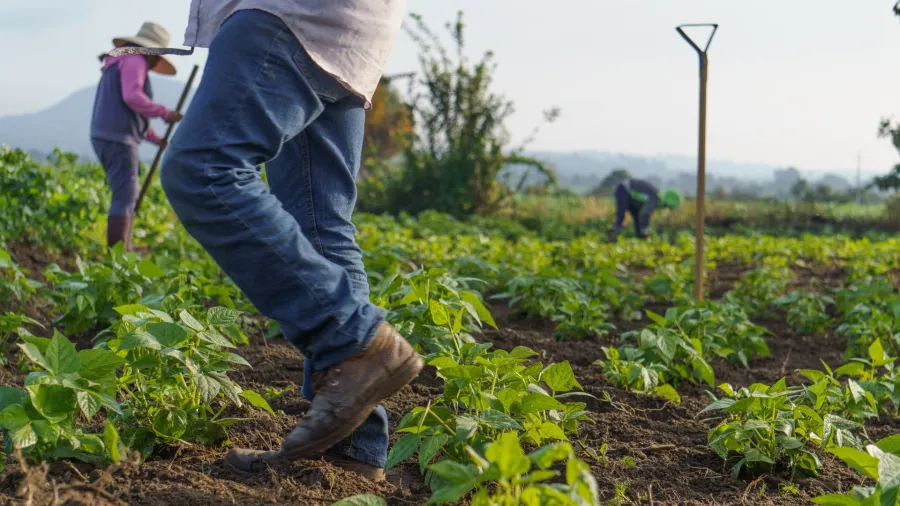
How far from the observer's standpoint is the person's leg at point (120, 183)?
253 inches

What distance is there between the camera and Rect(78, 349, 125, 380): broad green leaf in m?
1.88

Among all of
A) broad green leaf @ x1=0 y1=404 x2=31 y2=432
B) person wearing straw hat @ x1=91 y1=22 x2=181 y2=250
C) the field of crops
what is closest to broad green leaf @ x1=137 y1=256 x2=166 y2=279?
the field of crops

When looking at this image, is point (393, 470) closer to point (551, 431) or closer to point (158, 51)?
point (551, 431)

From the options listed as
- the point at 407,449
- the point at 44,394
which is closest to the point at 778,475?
the point at 407,449

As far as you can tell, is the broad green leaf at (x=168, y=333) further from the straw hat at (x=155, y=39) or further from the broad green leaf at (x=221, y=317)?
the straw hat at (x=155, y=39)

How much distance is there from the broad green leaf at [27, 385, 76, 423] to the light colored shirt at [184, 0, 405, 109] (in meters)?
0.84

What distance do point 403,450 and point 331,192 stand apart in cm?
64

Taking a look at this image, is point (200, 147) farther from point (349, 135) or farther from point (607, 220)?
point (607, 220)

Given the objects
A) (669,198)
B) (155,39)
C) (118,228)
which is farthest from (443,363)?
(669,198)

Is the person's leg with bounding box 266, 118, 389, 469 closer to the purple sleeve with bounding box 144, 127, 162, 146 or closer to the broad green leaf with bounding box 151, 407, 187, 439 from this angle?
the broad green leaf with bounding box 151, 407, 187, 439

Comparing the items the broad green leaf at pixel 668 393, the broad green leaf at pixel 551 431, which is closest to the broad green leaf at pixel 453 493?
the broad green leaf at pixel 551 431

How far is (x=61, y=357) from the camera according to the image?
183 centimetres

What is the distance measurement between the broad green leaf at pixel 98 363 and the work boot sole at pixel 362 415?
17.0 inches

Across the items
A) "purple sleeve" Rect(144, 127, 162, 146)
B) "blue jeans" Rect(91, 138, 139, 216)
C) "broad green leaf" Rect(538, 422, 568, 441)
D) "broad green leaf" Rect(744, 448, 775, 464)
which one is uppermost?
"purple sleeve" Rect(144, 127, 162, 146)
